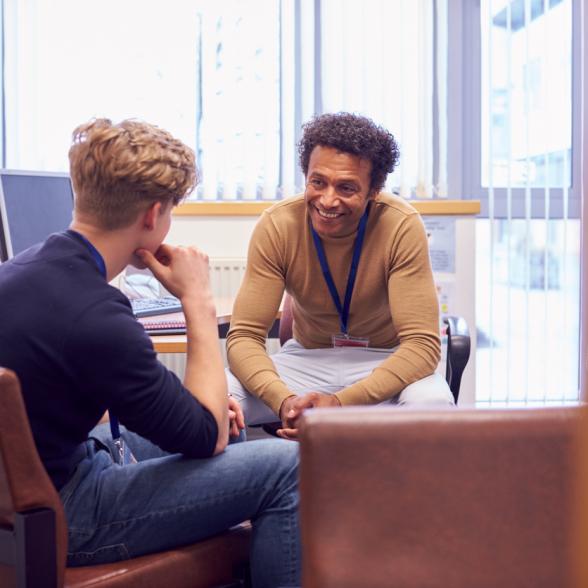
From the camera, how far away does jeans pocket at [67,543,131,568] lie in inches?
47.4

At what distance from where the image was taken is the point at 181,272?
144 cm

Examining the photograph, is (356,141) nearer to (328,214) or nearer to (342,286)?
(328,214)

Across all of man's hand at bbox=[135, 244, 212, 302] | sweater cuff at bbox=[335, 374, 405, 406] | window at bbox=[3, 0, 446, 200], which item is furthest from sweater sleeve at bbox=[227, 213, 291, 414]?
window at bbox=[3, 0, 446, 200]

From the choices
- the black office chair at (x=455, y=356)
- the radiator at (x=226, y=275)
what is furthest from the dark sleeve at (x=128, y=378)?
the radiator at (x=226, y=275)

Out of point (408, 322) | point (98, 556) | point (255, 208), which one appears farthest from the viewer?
point (255, 208)

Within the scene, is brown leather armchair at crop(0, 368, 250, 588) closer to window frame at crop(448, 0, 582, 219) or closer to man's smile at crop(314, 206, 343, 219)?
man's smile at crop(314, 206, 343, 219)

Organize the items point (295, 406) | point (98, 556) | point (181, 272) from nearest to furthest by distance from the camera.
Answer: point (98, 556) → point (181, 272) → point (295, 406)

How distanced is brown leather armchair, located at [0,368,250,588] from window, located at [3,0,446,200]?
239 cm

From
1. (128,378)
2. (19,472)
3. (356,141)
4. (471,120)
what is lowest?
(19,472)

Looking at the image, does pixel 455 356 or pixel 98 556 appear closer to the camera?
pixel 98 556

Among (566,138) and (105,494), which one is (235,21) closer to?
(566,138)

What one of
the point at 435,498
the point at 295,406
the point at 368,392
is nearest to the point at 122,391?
the point at 435,498

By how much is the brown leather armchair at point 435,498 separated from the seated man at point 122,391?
498 mm

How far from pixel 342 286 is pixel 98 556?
1041 millimetres
